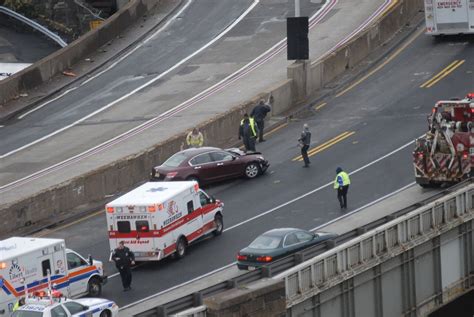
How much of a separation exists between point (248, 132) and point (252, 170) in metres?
3.02

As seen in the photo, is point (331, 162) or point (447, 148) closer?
point (447, 148)

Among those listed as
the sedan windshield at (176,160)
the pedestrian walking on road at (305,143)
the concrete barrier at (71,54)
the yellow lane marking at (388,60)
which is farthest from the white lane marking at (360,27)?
the sedan windshield at (176,160)

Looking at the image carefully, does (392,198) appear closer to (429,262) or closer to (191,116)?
(429,262)

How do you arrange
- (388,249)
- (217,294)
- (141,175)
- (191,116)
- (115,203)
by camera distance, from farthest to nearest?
(191,116), (141,175), (115,203), (388,249), (217,294)

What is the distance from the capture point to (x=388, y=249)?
100 feet

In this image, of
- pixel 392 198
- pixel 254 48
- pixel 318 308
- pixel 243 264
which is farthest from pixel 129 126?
pixel 318 308

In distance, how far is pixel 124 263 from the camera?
32.6 metres

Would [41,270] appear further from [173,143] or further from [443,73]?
[443,73]

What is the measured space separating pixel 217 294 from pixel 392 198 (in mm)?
14806

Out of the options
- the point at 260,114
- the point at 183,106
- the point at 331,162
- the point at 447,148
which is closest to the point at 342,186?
the point at 447,148

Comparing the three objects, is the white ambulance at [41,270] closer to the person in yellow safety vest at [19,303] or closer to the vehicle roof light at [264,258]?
the person in yellow safety vest at [19,303]

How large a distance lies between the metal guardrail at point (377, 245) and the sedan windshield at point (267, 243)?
3054mm

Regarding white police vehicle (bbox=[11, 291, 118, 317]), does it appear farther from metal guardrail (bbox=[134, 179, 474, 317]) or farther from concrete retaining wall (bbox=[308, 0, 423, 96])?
concrete retaining wall (bbox=[308, 0, 423, 96])

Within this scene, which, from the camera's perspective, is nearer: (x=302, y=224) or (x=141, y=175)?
(x=302, y=224)
